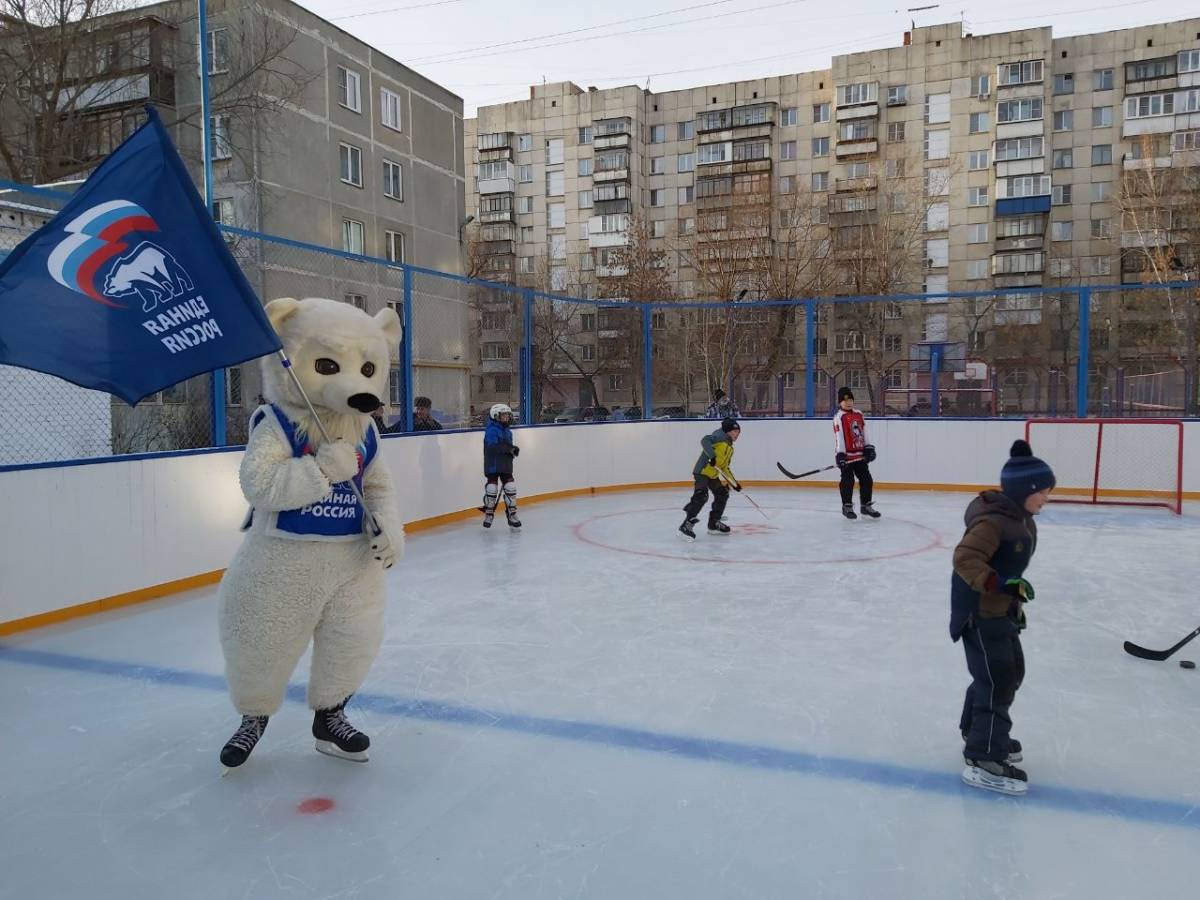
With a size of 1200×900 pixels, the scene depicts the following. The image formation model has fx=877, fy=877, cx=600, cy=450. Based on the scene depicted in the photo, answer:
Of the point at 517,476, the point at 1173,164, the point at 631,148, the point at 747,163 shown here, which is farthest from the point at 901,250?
the point at 517,476

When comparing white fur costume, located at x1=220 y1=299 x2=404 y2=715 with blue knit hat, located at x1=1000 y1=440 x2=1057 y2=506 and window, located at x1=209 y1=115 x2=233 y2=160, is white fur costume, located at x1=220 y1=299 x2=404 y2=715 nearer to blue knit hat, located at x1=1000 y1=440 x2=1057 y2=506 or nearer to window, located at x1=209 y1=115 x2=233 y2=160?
blue knit hat, located at x1=1000 y1=440 x2=1057 y2=506

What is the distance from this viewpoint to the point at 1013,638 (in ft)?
9.21

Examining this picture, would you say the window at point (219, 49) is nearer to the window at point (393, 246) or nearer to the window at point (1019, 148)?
the window at point (393, 246)

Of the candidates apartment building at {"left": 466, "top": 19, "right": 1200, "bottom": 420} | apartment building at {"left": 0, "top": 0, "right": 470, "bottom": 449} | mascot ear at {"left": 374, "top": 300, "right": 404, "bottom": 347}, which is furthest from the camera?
apartment building at {"left": 466, "top": 19, "right": 1200, "bottom": 420}

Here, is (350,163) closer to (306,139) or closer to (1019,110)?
(306,139)

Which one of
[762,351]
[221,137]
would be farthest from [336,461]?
[221,137]

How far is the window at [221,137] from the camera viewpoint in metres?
18.0

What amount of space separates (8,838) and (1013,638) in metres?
3.11

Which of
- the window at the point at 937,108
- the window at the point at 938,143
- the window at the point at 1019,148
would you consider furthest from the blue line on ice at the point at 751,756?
the window at the point at 937,108

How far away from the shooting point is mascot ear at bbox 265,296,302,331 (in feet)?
10.0

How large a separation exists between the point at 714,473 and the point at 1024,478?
523 cm

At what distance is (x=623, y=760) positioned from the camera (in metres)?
3.11

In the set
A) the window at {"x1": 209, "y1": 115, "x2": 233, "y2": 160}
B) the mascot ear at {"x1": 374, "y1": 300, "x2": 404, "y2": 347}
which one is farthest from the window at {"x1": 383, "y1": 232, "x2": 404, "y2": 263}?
the mascot ear at {"x1": 374, "y1": 300, "x2": 404, "y2": 347}

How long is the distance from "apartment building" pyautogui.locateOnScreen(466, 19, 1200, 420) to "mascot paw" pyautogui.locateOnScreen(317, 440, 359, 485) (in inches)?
875
